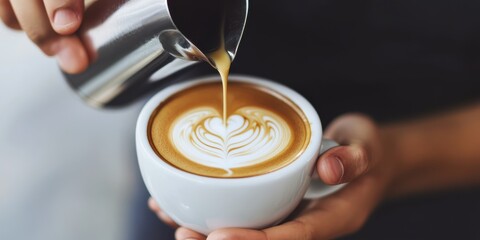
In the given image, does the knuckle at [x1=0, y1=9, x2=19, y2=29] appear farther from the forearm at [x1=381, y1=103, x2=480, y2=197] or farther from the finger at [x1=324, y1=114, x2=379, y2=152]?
the forearm at [x1=381, y1=103, x2=480, y2=197]

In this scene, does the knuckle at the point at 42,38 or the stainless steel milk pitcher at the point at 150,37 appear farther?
the knuckle at the point at 42,38

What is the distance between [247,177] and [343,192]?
1.12 feet

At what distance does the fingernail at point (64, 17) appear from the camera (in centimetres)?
90

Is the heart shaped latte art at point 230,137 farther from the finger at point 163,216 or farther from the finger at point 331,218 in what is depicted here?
the finger at point 163,216

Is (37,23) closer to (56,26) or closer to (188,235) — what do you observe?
(56,26)

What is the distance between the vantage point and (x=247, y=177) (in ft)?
2.57

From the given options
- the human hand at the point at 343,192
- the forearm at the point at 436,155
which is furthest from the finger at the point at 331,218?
the forearm at the point at 436,155

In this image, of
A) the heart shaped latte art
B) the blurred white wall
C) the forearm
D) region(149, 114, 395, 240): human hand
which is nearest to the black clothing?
the forearm

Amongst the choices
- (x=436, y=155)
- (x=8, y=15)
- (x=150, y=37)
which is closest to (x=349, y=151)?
(x=150, y=37)

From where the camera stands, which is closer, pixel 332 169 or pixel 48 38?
pixel 332 169

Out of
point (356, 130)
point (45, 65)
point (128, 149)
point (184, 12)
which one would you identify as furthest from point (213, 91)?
point (45, 65)

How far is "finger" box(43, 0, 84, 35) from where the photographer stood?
90 centimetres

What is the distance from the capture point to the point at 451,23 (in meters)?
1.29

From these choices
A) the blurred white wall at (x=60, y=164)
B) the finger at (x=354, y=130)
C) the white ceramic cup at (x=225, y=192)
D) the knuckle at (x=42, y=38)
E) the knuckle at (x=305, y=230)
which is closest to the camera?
the white ceramic cup at (x=225, y=192)
